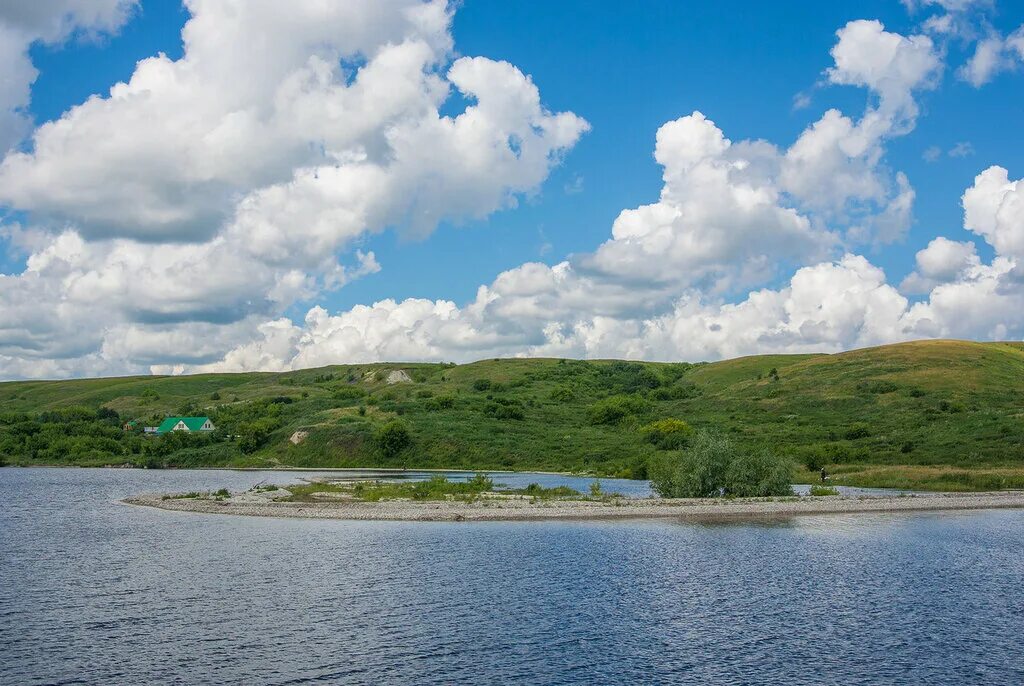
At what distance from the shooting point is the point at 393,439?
161 metres

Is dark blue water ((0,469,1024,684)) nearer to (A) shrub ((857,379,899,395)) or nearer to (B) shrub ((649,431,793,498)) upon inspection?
(B) shrub ((649,431,793,498))

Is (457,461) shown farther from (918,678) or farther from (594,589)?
(918,678)

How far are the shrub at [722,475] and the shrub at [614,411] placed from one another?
92343 mm

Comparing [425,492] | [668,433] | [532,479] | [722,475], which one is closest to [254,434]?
[532,479]

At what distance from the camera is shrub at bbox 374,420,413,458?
16075 cm

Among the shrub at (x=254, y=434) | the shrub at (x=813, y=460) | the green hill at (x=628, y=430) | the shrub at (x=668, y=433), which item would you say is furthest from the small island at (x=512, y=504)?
the shrub at (x=254, y=434)

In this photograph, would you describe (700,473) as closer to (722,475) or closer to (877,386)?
(722,475)

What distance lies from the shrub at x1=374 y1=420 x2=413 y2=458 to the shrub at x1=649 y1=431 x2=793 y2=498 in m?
81.1

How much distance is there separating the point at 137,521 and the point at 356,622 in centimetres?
4628

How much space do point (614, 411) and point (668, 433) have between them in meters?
35.7

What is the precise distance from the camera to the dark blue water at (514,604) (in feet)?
95.5

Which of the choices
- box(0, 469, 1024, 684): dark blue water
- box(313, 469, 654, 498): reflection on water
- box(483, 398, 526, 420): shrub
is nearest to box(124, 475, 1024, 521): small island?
box(0, 469, 1024, 684): dark blue water

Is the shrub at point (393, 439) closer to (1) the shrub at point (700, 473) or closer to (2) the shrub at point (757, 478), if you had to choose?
(1) the shrub at point (700, 473)

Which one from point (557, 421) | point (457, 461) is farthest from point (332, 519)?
point (557, 421)
